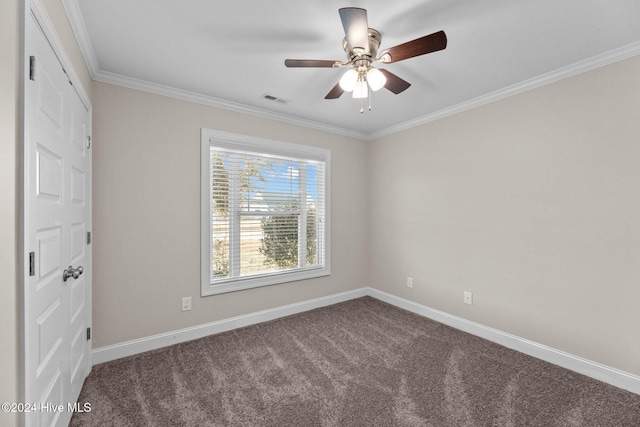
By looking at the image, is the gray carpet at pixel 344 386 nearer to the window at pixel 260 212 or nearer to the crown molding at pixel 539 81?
the window at pixel 260 212

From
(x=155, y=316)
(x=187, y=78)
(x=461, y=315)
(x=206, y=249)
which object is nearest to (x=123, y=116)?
(x=187, y=78)

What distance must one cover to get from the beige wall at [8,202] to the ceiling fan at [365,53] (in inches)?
47.5

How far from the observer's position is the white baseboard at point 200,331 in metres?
2.37

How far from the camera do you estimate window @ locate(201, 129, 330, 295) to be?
2.92 m

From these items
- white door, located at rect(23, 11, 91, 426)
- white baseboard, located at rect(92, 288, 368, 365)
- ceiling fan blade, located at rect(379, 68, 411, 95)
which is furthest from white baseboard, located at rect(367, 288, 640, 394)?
white door, located at rect(23, 11, 91, 426)

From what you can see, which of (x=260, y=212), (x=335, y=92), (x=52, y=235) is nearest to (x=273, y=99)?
(x=335, y=92)

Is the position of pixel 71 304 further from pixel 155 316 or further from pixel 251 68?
pixel 251 68

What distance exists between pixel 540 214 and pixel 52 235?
11.3ft

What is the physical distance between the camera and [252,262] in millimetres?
3209

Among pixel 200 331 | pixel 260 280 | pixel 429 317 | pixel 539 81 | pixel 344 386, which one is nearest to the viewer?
pixel 344 386

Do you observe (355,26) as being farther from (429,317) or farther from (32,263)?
(429,317)

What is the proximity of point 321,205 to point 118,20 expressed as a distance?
2.65 meters

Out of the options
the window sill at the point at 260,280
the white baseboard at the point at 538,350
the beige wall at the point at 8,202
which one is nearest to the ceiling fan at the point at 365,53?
the beige wall at the point at 8,202

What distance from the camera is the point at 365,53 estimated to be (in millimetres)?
1683
